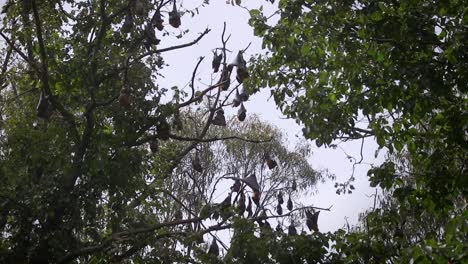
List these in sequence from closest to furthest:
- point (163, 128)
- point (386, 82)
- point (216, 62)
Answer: point (386, 82)
point (163, 128)
point (216, 62)

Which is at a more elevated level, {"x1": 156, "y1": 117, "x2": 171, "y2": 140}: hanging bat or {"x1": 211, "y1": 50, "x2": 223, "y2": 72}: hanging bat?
{"x1": 211, "y1": 50, "x2": 223, "y2": 72}: hanging bat

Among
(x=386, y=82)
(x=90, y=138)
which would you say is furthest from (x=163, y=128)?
(x=386, y=82)

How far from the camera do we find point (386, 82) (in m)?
5.77

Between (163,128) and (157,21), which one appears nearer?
(163,128)

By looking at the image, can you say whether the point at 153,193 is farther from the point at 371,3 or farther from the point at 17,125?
the point at 371,3

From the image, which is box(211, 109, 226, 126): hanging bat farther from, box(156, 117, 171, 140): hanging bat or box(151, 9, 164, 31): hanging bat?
box(151, 9, 164, 31): hanging bat

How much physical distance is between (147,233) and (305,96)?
2.46 meters

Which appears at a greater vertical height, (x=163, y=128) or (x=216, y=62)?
(x=216, y=62)

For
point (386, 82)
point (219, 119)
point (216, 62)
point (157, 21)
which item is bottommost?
point (386, 82)

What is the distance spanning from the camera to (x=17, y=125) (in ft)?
24.4

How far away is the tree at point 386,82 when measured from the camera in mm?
5395

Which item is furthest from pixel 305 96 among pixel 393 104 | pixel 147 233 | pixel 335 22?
pixel 147 233

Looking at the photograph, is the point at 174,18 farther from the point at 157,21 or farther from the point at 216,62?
the point at 216,62

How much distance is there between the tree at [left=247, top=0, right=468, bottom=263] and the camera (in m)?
5.39
